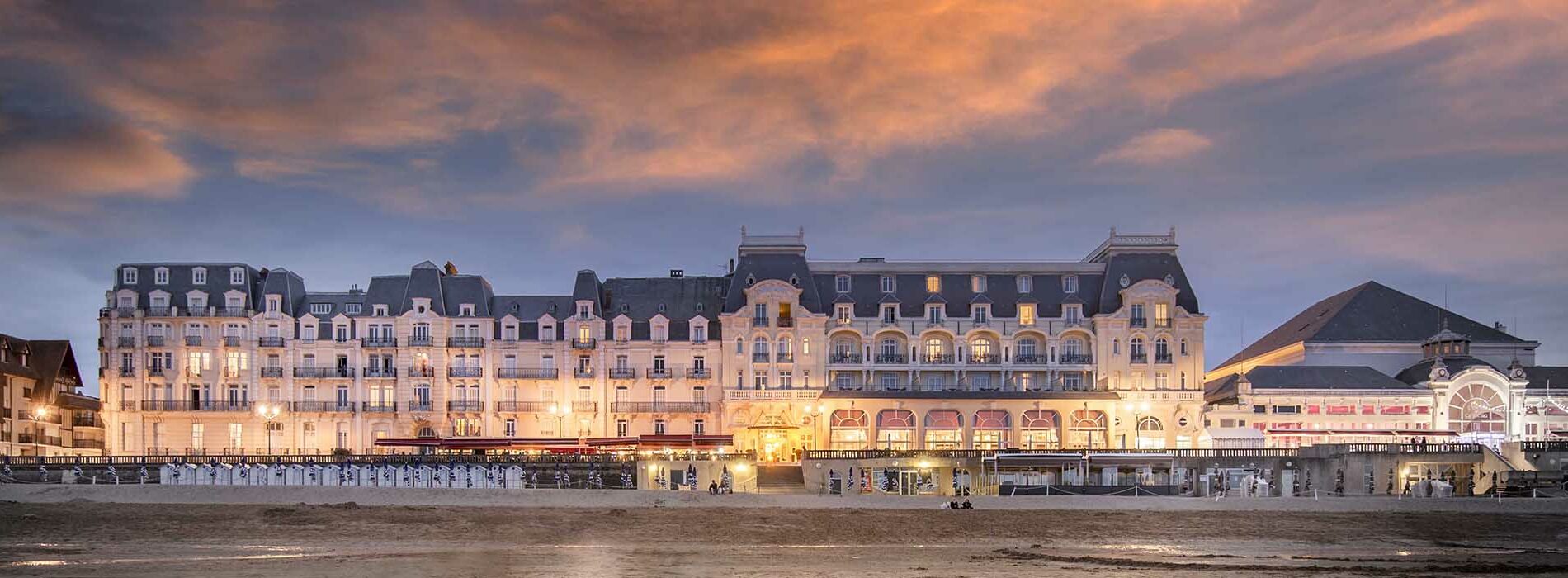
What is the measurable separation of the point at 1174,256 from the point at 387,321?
150 feet

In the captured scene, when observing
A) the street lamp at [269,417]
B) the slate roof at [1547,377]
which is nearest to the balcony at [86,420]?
the street lamp at [269,417]

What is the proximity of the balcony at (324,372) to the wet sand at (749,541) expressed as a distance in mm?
29494

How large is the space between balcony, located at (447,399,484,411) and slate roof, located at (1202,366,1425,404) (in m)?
41.7

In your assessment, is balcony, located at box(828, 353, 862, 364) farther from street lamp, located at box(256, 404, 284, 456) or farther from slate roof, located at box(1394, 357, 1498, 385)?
slate roof, located at box(1394, 357, 1498, 385)

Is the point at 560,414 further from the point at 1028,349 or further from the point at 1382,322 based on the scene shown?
the point at 1382,322

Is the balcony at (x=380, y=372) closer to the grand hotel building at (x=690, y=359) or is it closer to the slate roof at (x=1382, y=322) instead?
the grand hotel building at (x=690, y=359)

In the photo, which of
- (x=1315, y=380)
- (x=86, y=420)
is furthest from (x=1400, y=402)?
(x=86, y=420)

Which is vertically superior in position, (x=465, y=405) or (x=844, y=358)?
(x=844, y=358)

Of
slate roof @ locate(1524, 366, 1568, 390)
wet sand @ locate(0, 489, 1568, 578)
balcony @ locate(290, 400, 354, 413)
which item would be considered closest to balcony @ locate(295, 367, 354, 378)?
balcony @ locate(290, 400, 354, 413)

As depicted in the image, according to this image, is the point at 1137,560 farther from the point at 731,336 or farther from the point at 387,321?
the point at 387,321

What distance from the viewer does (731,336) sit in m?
83.1

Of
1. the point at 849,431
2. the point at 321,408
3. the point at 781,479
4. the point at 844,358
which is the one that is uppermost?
the point at 844,358

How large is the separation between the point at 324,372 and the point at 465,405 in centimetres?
810

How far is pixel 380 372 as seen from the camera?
8262 cm
